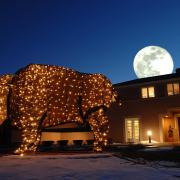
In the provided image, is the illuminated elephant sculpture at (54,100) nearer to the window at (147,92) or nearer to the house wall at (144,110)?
the house wall at (144,110)

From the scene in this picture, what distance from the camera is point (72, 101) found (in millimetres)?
14555

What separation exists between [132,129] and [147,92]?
3.27 m

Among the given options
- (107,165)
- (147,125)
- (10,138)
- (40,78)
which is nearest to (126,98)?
(147,125)

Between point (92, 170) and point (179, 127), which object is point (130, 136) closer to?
point (179, 127)

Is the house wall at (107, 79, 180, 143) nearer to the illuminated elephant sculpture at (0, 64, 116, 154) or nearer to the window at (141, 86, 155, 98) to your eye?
the window at (141, 86, 155, 98)

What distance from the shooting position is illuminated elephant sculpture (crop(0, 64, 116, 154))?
13648 millimetres

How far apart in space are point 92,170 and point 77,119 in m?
6.08

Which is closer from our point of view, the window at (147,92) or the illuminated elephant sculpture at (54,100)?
the illuminated elephant sculpture at (54,100)

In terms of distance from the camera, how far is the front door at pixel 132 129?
25.5m

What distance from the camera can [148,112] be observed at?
25219 mm

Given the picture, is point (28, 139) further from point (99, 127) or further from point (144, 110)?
point (144, 110)

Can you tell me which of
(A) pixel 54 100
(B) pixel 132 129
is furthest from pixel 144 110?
(A) pixel 54 100

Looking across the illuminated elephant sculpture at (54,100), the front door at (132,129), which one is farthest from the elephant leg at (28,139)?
the front door at (132,129)

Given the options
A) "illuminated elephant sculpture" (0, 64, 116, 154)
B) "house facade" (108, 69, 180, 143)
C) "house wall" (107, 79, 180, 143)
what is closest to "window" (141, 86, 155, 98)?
"house facade" (108, 69, 180, 143)
